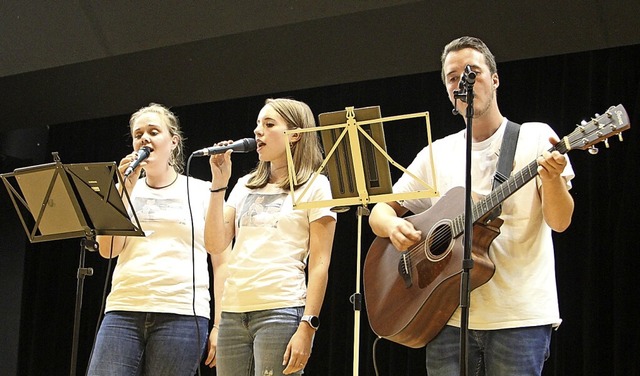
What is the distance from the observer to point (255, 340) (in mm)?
2684

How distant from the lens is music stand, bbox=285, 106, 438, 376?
2561 mm

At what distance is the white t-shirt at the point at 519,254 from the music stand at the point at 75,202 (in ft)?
4.13

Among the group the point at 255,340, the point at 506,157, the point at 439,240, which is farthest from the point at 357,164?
the point at 255,340

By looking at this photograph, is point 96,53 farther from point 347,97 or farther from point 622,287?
point 622,287

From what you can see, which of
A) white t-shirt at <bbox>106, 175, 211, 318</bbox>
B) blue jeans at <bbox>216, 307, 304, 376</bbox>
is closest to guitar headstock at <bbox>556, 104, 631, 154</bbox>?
blue jeans at <bbox>216, 307, 304, 376</bbox>

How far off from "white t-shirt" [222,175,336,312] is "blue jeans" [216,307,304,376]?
0.10ft

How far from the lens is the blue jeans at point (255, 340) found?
2637mm

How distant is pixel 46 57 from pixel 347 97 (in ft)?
6.46

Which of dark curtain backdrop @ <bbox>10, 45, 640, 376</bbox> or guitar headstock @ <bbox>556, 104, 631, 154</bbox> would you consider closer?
guitar headstock @ <bbox>556, 104, 631, 154</bbox>

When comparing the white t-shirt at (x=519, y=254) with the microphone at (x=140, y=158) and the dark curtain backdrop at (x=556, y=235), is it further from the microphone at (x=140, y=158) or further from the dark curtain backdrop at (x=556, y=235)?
the dark curtain backdrop at (x=556, y=235)

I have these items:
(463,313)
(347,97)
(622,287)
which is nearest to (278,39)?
(347,97)

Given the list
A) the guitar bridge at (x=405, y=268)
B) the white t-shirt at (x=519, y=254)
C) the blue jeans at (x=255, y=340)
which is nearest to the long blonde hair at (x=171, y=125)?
the blue jeans at (x=255, y=340)

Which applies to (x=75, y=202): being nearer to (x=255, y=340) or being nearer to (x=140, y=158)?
(x=140, y=158)

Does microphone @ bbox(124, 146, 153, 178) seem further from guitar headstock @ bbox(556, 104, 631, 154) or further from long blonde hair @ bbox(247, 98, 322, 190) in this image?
guitar headstock @ bbox(556, 104, 631, 154)
